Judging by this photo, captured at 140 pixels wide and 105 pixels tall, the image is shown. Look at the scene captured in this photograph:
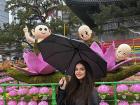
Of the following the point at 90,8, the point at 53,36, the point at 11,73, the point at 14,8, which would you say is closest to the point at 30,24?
the point at 14,8

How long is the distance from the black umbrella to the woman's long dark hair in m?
0.36

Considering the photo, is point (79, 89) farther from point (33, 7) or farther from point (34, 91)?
point (33, 7)

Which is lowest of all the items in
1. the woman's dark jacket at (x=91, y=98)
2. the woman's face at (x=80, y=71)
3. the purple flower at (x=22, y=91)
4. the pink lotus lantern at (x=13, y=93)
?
the pink lotus lantern at (x=13, y=93)

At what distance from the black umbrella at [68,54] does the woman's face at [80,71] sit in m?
0.33

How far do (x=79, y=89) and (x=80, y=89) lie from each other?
1 cm

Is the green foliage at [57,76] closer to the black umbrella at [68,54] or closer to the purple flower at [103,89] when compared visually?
the purple flower at [103,89]

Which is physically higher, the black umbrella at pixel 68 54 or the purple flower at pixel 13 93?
the black umbrella at pixel 68 54

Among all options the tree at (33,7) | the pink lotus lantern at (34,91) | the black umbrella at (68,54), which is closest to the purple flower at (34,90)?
the pink lotus lantern at (34,91)

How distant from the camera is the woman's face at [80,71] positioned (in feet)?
13.2

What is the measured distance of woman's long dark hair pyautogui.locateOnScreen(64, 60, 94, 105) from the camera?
3902mm

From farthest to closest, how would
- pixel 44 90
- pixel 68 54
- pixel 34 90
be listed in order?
pixel 34 90 → pixel 44 90 → pixel 68 54

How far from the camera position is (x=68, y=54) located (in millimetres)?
4656

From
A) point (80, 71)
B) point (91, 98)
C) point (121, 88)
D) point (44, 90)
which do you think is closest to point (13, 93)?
point (44, 90)

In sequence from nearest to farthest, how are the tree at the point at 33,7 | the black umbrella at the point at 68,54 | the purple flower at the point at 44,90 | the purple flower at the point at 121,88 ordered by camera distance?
the black umbrella at the point at 68,54
the purple flower at the point at 121,88
the purple flower at the point at 44,90
the tree at the point at 33,7
